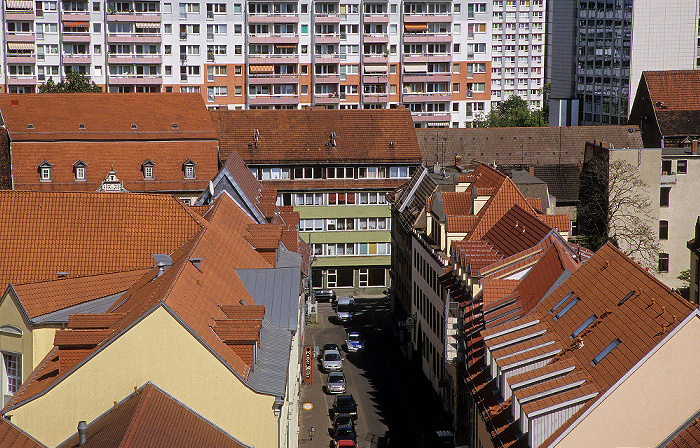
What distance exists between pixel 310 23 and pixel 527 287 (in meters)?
98.2

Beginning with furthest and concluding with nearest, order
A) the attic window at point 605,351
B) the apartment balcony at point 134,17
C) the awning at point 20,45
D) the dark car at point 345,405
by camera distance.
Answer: the awning at point 20,45
the apartment balcony at point 134,17
the dark car at point 345,405
the attic window at point 605,351

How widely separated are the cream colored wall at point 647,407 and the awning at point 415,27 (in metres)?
117

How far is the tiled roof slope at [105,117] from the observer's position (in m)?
92.3

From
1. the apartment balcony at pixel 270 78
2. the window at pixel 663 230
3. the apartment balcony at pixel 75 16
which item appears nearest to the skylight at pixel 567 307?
the window at pixel 663 230

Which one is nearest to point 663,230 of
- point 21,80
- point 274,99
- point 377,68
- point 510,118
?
point 377,68

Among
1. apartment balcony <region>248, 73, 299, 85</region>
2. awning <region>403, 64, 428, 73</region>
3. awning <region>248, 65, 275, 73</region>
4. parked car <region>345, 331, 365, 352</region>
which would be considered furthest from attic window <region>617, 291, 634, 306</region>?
awning <region>403, 64, 428, 73</region>

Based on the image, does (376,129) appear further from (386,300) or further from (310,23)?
(310,23)

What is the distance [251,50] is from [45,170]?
55.8 m

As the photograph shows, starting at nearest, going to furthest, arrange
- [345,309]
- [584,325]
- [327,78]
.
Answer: [584,325] < [345,309] < [327,78]

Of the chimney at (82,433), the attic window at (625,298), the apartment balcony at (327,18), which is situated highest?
the apartment balcony at (327,18)

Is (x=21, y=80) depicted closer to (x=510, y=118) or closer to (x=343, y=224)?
(x=343, y=224)

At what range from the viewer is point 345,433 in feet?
202

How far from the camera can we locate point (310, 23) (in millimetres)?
143875

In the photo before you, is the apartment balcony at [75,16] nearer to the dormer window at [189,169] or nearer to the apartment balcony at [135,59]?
the apartment balcony at [135,59]
